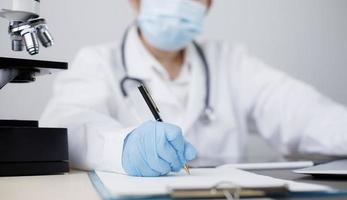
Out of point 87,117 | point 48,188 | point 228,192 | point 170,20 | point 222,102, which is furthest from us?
point 222,102

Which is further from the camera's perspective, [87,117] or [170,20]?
[170,20]

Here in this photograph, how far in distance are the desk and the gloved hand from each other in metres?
0.07

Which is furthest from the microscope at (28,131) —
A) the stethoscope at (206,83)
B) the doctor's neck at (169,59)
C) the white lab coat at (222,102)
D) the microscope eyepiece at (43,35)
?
the doctor's neck at (169,59)

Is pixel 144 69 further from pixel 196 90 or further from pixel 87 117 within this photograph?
pixel 87 117

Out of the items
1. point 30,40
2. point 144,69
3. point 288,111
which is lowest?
point 288,111

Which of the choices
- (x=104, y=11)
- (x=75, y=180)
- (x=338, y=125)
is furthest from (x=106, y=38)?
(x=75, y=180)

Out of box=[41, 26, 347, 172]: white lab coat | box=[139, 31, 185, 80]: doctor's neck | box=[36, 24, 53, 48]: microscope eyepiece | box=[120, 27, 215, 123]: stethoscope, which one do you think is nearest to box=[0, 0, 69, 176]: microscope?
box=[36, 24, 53, 48]: microscope eyepiece

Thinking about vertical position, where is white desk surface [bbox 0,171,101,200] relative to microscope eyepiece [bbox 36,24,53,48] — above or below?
below

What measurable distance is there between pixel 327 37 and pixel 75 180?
125cm

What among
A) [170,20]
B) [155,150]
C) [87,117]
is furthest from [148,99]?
[170,20]

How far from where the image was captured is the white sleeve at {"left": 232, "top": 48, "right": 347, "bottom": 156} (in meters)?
1.11

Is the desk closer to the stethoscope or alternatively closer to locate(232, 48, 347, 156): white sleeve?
locate(232, 48, 347, 156): white sleeve

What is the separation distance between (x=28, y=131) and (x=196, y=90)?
76 cm

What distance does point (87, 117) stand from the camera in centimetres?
85
